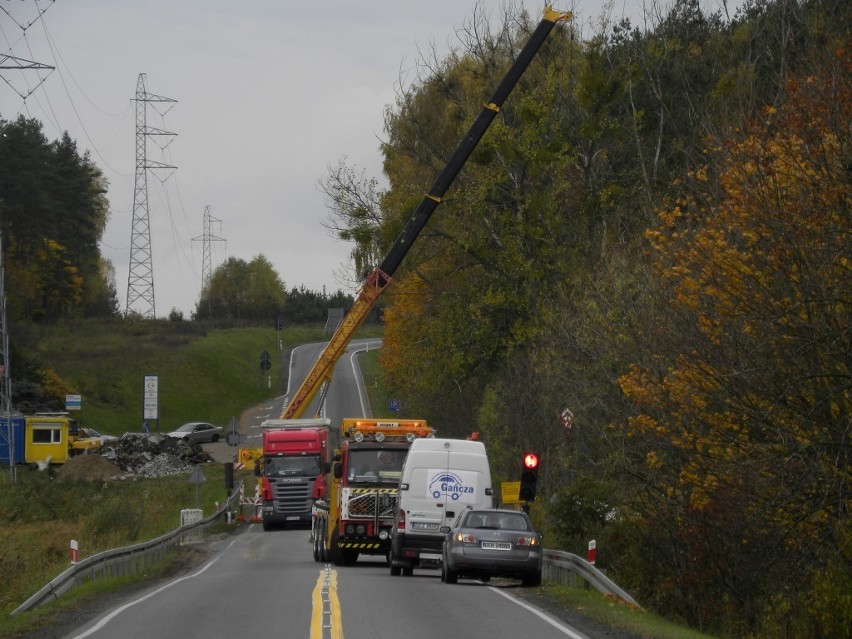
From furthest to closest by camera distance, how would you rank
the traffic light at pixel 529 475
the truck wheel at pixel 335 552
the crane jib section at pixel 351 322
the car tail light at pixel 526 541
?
the crane jib section at pixel 351 322
the truck wheel at pixel 335 552
the traffic light at pixel 529 475
the car tail light at pixel 526 541

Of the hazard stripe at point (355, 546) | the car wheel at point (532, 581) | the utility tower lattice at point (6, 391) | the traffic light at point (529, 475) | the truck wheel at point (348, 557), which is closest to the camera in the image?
the car wheel at point (532, 581)

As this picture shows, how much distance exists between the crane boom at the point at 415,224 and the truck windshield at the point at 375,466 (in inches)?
343

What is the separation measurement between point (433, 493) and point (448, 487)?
325 mm

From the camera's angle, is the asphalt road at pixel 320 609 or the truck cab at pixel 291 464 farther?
the truck cab at pixel 291 464

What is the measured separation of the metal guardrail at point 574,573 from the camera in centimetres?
2052

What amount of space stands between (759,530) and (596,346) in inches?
366

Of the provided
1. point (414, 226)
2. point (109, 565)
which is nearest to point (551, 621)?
point (109, 565)

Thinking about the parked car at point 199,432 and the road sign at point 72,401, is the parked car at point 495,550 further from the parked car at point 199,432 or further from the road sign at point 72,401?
the parked car at point 199,432

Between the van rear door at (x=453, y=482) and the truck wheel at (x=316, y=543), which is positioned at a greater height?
the van rear door at (x=453, y=482)

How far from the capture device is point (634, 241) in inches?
1405

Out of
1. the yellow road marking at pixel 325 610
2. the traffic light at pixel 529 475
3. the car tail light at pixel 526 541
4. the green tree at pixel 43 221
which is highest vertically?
the green tree at pixel 43 221

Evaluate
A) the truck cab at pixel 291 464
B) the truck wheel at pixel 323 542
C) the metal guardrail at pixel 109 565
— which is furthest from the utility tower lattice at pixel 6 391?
the truck wheel at pixel 323 542

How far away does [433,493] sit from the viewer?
26141mm

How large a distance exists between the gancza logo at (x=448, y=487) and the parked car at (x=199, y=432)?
173 ft
